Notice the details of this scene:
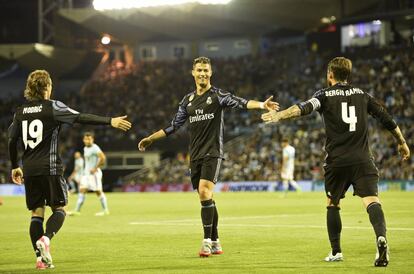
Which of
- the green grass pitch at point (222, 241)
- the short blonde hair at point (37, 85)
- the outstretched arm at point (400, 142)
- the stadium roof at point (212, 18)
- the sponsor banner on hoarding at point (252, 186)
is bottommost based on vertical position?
the sponsor banner on hoarding at point (252, 186)

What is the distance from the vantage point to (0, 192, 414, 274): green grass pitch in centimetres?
1084

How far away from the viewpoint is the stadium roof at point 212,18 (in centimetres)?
5281

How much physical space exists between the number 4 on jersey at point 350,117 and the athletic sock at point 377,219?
3.29ft

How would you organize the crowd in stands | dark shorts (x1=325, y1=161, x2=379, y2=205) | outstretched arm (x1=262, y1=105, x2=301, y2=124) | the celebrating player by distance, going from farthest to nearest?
the crowd in stands < the celebrating player < dark shorts (x1=325, y1=161, x2=379, y2=205) < outstretched arm (x1=262, y1=105, x2=301, y2=124)

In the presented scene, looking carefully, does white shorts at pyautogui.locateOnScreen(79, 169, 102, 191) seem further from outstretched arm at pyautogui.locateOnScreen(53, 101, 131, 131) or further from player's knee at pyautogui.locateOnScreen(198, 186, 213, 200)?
outstretched arm at pyautogui.locateOnScreen(53, 101, 131, 131)

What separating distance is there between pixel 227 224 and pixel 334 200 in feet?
28.1

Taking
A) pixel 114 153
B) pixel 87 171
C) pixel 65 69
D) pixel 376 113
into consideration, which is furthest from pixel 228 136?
pixel 376 113

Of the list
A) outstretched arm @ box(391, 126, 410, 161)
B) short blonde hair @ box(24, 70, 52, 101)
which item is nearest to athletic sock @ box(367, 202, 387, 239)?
outstretched arm @ box(391, 126, 410, 161)

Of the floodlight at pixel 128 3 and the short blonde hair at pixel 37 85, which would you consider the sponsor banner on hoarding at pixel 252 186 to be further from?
the short blonde hair at pixel 37 85

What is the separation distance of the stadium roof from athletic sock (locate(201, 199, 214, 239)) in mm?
37773

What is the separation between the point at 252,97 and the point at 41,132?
46105mm

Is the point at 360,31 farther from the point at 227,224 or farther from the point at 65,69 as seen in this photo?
the point at 227,224

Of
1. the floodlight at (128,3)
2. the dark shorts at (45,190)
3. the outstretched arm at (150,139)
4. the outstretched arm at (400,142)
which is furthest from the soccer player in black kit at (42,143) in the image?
the floodlight at (128,3)

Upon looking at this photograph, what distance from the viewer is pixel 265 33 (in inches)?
2453
